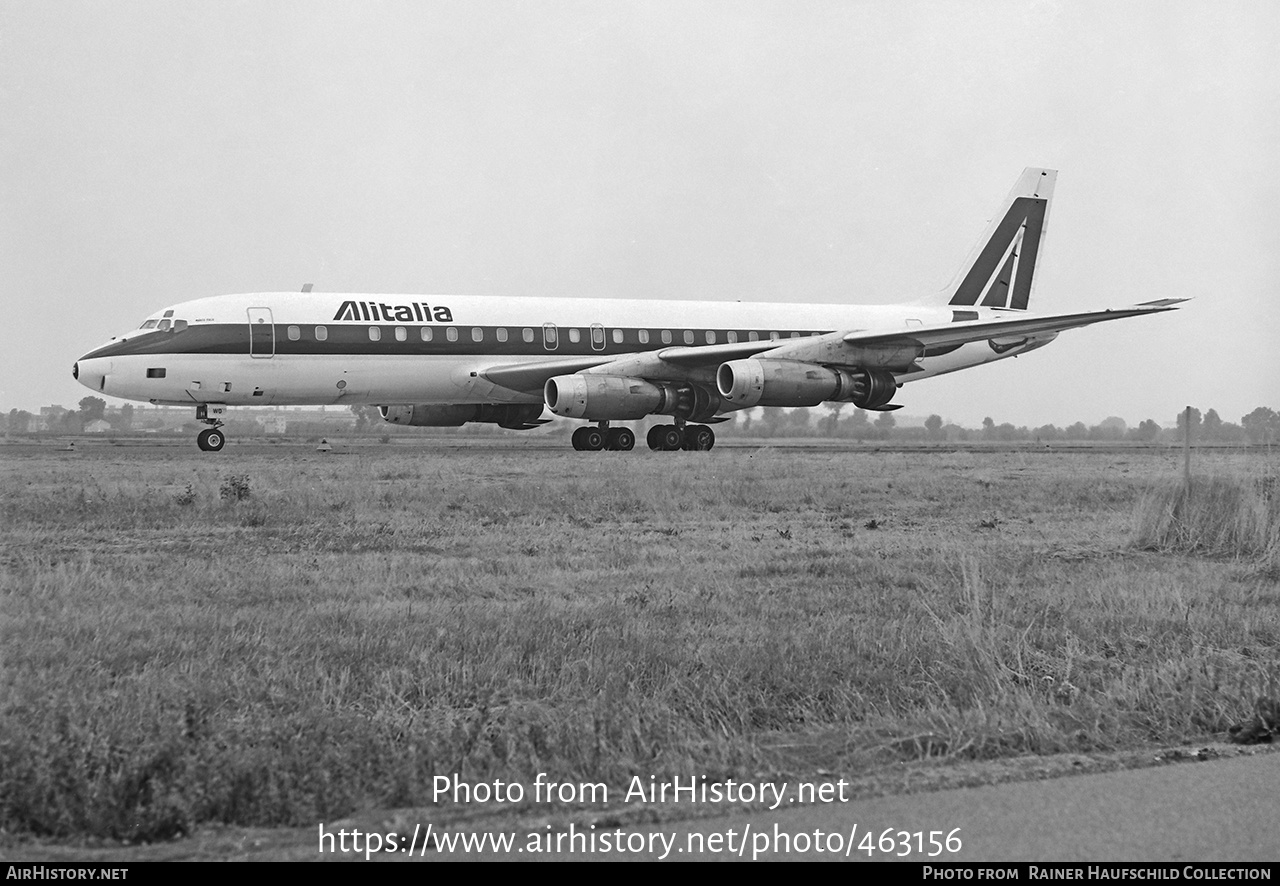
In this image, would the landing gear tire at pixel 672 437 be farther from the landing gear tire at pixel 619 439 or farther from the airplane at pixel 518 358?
the landing gear tire at pixel 619 439

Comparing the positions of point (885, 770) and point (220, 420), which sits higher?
point (220, 420)

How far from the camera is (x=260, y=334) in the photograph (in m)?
23.0

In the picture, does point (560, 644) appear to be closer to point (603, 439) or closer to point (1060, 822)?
point (1060, 822)

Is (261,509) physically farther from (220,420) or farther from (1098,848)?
(220,420)

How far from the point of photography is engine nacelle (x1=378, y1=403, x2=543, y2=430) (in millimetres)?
27656

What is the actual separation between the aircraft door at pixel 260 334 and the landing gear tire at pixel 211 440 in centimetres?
220

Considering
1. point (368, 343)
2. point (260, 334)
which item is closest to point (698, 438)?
point (368, 343)

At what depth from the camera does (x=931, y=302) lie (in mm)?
32906

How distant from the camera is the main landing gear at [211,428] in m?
23.8

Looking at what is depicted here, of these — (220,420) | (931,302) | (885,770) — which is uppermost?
(931,302)

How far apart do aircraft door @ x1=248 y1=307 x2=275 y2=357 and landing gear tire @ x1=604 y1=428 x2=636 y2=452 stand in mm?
7117

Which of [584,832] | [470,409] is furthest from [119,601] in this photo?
[470,409]

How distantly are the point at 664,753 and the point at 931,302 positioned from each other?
29.6 m

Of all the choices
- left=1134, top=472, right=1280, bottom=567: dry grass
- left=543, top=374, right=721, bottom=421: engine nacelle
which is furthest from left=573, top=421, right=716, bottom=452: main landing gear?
left=1134, top=472, right=1280, bottom=567: dry grass
